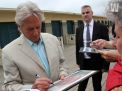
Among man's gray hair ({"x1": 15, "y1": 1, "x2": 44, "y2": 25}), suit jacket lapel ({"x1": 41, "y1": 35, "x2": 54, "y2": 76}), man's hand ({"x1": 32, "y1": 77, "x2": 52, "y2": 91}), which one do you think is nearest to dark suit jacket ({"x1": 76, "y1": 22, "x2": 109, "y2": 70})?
suit jacket lapel ({"x1": 41, "y1": 35, "x2": 54, "y2": 76})

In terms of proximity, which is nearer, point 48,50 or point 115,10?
point 115,10

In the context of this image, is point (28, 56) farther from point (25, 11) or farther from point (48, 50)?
point (25, 11)

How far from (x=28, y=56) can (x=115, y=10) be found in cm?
135

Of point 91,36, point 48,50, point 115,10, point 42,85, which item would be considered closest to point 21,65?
point 48,50

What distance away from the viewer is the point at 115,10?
61.7 inches

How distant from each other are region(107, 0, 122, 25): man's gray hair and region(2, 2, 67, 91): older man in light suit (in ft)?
3.76

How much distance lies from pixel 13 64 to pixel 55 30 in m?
27.4

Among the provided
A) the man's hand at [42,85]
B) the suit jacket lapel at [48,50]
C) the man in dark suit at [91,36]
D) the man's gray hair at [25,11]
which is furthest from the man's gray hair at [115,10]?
the man in dark suit at [91,36]

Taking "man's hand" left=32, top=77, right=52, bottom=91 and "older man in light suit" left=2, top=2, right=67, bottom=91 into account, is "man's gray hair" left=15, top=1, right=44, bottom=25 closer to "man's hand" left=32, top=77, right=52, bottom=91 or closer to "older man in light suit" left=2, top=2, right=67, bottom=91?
"older man in light suit" left=2, top=2, right=67, bottom=91

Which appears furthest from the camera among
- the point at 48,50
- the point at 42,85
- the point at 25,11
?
the point at 48,50

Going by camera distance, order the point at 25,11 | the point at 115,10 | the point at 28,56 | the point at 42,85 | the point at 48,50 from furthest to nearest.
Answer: the point at 48,50, the point at 28,56, the point at 25,11, the point at 42,85, the point at 115,10

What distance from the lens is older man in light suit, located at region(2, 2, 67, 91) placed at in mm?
2676

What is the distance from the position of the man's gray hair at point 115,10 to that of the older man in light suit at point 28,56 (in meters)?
1.15

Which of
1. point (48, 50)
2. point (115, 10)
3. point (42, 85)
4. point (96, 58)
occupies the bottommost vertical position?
point (96, 58)
